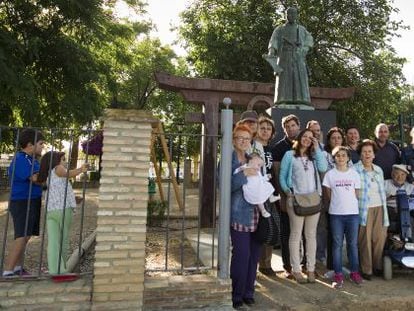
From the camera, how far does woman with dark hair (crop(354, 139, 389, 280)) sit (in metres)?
4.63

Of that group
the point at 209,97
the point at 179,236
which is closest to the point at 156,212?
the point at 179,236

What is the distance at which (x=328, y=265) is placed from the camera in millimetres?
4875

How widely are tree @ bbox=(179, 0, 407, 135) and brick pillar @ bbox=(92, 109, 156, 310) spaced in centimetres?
1228

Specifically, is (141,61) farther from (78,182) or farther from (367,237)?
(367,237)

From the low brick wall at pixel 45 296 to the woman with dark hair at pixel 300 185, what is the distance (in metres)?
2.19

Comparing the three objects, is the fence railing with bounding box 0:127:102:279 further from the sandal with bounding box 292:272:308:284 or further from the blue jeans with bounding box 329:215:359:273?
the blue jeans with bounding box 329:215:359:273

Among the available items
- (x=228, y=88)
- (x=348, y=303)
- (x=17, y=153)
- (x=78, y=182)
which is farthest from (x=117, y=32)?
(x=348, y=303)

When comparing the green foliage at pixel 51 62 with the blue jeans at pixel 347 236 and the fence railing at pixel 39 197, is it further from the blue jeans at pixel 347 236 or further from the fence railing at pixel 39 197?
the blue jeans at pixel 347 236

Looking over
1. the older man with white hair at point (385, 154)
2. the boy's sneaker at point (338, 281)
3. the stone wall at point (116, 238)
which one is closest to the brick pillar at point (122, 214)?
the stone wall at point (116, 238)

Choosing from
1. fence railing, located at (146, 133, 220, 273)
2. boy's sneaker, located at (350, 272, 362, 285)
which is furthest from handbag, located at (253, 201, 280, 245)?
boy's sneaker, located at (350, 272, 362, 285)

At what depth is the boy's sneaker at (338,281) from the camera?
169 inches

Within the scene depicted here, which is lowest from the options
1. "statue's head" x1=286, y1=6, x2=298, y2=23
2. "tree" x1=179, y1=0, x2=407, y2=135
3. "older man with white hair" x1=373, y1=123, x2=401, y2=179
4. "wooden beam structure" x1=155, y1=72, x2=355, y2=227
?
"older man with white hair" x1=373, y1=123, x2=401, y2=179

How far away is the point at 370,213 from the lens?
4.70 meters

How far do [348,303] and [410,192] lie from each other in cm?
181
